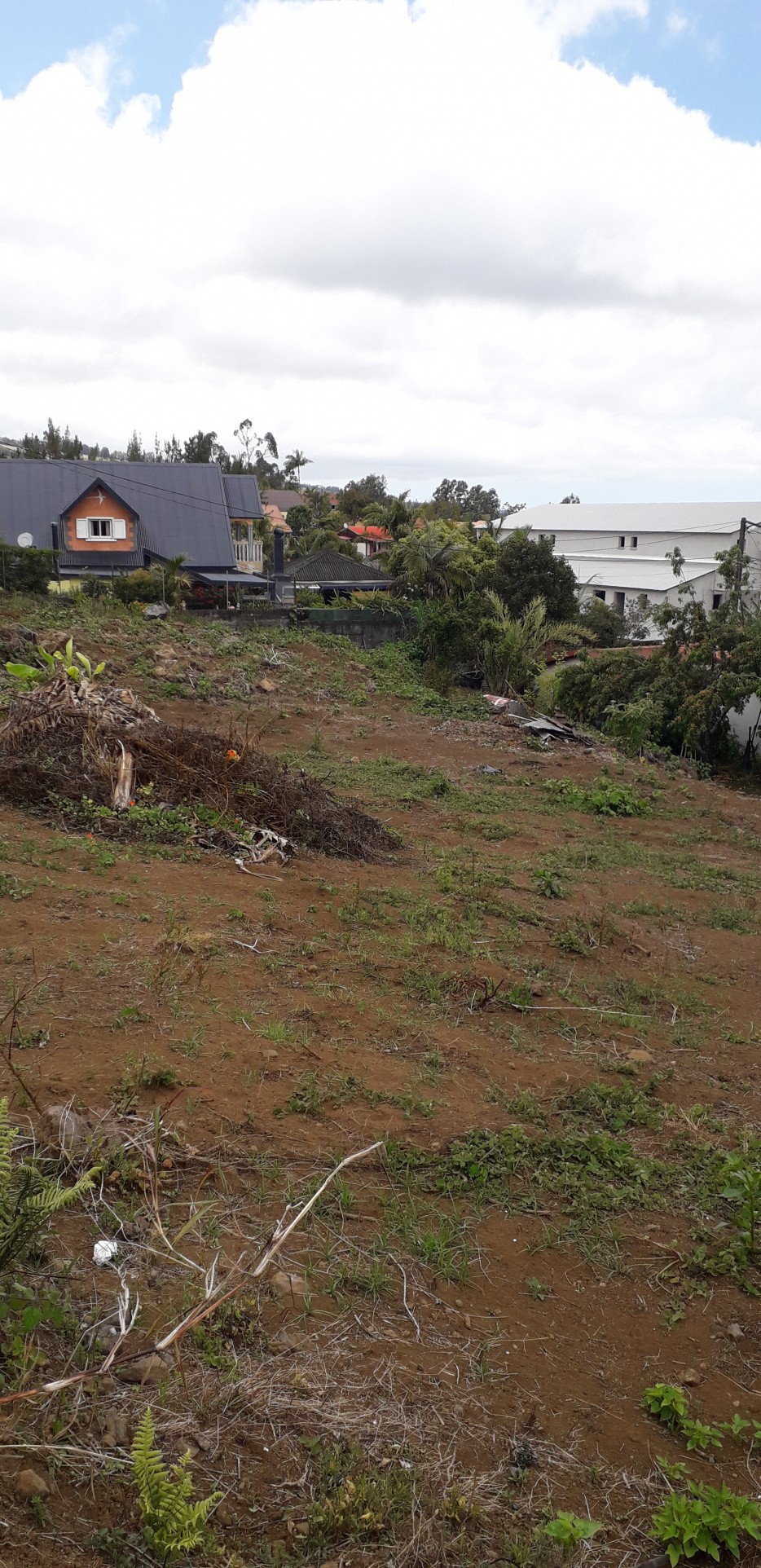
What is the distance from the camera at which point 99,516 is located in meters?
31.0

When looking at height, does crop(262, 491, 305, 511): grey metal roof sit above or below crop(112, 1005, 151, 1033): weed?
above

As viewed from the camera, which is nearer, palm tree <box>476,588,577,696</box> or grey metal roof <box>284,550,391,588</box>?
palm tree <box>476,588,577,696</box>

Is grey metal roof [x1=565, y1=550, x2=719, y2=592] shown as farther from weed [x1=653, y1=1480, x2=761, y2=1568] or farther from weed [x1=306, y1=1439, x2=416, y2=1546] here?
weed [x1=306, y1=1439, x2=416, y2=1546]

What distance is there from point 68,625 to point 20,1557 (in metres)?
14.9

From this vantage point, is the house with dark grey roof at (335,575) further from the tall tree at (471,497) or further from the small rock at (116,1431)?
the tall tree at (471,497)

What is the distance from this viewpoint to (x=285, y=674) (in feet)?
54.0

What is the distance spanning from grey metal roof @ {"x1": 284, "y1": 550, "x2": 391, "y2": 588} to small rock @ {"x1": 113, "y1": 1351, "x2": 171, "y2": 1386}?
29.4 meters

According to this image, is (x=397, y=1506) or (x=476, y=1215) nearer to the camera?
(x=397, y=1506)

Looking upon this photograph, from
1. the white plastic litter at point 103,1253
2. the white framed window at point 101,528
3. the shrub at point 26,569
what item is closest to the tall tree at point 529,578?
the shrub at point 26,569

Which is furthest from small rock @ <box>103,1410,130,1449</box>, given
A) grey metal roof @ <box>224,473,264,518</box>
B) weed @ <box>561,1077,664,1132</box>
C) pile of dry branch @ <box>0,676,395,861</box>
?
grey metal roof @ <box>224,473,264,518</box>

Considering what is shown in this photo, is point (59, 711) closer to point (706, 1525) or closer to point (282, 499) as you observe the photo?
point (706, 1525)

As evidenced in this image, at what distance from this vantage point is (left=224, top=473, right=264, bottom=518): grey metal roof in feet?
Answer: 116

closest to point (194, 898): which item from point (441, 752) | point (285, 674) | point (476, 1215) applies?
point (476, 1215)

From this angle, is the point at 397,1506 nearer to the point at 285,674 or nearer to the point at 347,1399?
the point at 347,1399
